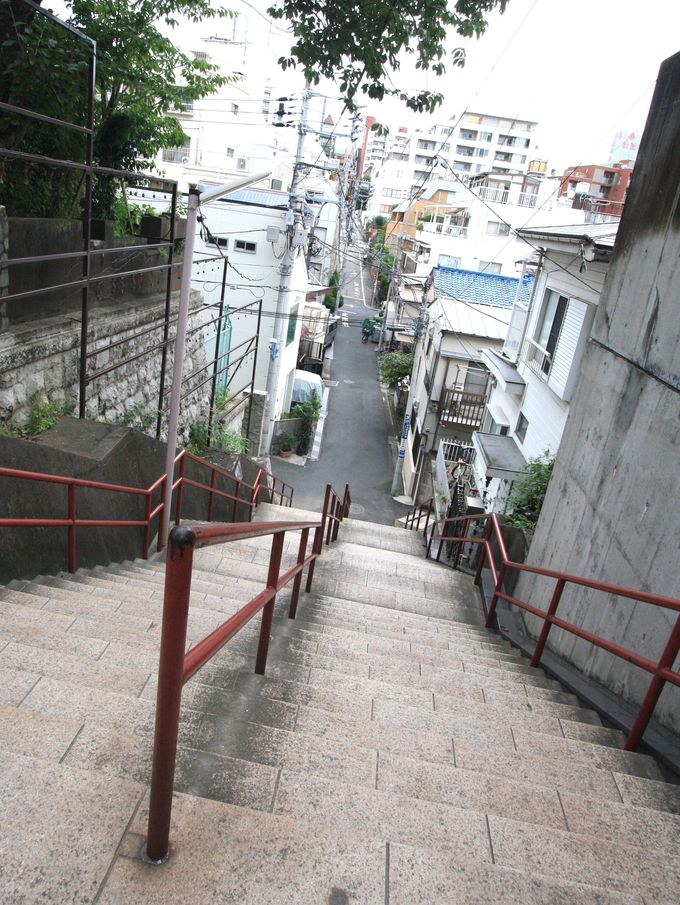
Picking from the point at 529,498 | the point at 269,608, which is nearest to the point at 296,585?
the point at 269,608

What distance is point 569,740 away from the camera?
3014mm

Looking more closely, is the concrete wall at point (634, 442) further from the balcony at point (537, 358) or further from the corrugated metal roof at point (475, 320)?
the corrugated metal roof at point (475, 320)

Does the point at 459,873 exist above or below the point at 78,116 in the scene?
below

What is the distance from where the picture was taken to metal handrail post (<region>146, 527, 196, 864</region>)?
1.51 meters

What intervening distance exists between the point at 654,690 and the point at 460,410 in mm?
17942

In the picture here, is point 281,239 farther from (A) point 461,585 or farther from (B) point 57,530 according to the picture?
(B) point 57,530

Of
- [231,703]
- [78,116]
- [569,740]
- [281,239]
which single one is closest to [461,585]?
[569,740]

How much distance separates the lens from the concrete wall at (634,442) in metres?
3.62

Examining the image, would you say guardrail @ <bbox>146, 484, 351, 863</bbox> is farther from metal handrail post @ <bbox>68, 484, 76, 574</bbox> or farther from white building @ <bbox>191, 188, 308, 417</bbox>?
white building @ <bbox>191, 188, 308, 417</bbox>

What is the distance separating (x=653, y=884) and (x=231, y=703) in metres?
1.61

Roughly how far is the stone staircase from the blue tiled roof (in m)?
20.4

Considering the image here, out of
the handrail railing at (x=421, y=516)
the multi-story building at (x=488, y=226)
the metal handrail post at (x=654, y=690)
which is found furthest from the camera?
the multi-story building at (x=488, y=226)

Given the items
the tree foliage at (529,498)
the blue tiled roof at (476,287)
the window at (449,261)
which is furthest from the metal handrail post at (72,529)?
the window at (449,261)

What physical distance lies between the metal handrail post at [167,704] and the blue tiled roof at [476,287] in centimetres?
2188
